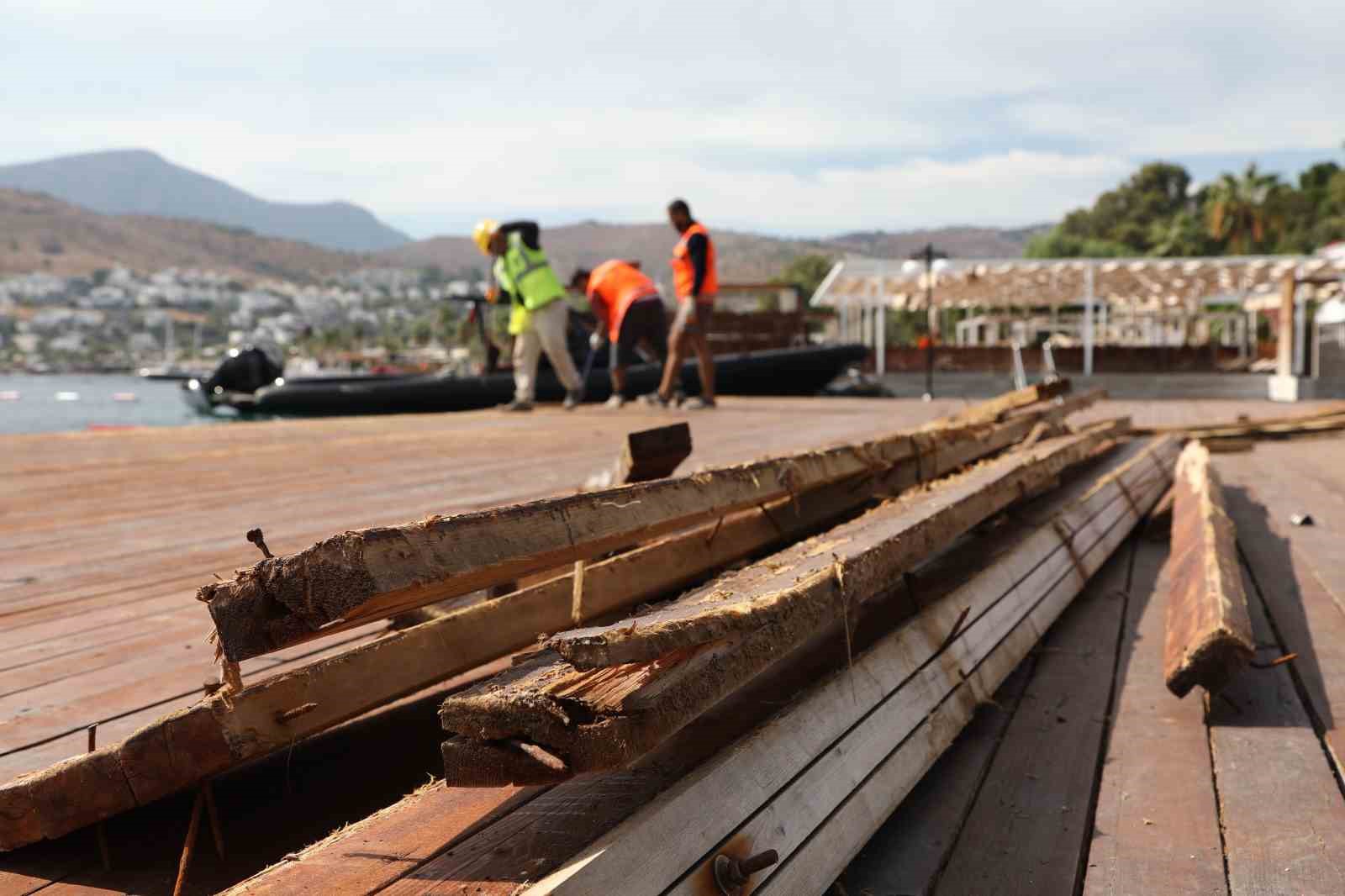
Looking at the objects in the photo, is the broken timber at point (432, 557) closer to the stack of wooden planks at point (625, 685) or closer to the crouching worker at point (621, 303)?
the stack of wooden planks at point (625, 685)

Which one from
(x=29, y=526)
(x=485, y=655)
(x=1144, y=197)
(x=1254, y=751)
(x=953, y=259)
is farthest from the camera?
(x=1144, y=197)

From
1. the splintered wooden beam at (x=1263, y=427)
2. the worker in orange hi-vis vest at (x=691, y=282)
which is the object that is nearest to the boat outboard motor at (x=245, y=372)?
the worker in orange hi-vis vest at (x=691, y=282)

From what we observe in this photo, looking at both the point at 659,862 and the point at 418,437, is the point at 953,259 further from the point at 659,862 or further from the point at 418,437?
the point at 659,862

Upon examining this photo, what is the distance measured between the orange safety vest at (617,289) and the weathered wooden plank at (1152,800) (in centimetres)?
960

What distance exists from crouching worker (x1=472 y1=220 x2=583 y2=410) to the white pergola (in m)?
17.2

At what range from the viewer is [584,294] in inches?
507

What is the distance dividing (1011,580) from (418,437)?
604 cm

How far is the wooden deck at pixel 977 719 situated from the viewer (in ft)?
6.68

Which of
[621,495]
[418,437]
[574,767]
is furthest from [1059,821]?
[418,437]

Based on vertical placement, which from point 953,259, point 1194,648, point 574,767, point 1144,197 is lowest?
point 1194,648

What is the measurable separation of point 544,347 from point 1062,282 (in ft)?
79.3

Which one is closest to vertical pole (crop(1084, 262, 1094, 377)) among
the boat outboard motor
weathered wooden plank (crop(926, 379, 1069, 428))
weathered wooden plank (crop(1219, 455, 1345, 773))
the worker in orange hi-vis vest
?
the worker in orange hi-vis vest

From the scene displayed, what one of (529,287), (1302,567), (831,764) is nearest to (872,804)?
(831,764)

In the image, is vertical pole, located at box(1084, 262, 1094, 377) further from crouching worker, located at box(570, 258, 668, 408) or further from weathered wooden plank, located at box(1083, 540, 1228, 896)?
weathered wooden plank, located at box(1083, 540, 1228, 896)
